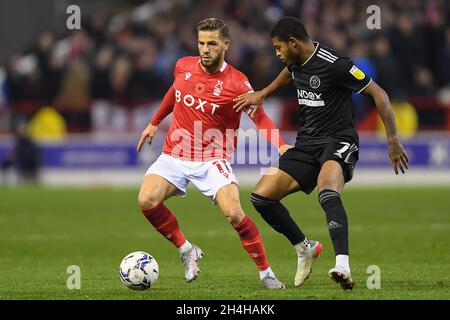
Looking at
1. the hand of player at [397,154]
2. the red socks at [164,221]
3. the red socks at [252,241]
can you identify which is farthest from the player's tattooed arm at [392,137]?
the red socks at [164,221]

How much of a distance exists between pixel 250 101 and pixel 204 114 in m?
0.51

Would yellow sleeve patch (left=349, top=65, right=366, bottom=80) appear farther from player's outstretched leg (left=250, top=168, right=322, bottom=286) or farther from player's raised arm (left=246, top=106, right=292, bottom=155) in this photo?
player's outstretched leg (left=250, top=168, right=322, bottom=286)

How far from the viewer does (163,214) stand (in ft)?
32.7

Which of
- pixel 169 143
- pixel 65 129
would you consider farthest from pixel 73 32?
pixel 169 143

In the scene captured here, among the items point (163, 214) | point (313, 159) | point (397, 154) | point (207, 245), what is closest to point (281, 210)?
point (313, 159)

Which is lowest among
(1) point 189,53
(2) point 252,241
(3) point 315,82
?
(2) point 252,241

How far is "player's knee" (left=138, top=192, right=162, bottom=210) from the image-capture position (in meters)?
9.80

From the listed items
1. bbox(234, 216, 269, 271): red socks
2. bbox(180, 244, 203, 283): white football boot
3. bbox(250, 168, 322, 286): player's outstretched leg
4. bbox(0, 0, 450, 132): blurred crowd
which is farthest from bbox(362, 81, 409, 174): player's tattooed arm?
bbox(0, 0, 450, 132): blurred crowd

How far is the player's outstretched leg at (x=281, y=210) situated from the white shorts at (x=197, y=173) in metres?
0.30

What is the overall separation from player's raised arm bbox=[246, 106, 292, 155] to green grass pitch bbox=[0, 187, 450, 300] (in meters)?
1.23

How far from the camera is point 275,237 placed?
1504 centimetres

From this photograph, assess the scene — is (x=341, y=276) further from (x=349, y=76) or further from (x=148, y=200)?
(x=148, y=200)

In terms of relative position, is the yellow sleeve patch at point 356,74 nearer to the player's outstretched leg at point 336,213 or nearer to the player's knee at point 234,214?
the player's outstretched leg at point 336,213

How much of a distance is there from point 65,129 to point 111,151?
1.28m
